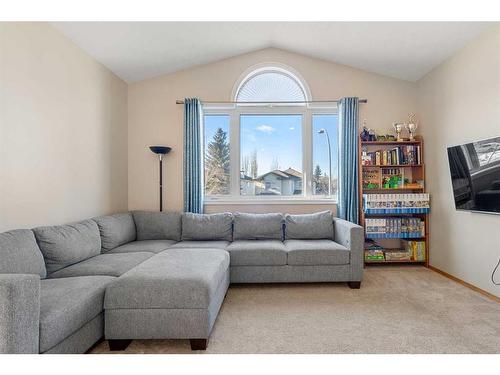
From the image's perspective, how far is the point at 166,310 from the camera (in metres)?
1.69

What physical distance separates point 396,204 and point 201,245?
2.59 metres

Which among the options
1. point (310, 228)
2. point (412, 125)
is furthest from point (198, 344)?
point (412, 125)

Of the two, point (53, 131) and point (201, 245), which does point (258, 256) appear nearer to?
point (201, 245)

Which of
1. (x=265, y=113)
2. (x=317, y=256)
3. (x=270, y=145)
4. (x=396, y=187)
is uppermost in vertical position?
(x=265, y=113)

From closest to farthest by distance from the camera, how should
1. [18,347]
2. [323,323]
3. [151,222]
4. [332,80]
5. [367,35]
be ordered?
[18,347], [323,323], [367,35], [151,222], [332,80]

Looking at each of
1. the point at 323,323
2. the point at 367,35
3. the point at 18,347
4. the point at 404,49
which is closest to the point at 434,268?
the point at 323,323

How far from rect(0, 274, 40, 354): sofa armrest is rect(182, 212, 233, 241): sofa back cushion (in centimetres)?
209

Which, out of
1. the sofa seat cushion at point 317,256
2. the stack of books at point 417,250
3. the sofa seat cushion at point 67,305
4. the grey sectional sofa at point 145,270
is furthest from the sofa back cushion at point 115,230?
the stack of books at point 417,250

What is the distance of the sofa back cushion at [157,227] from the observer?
11.1 ft

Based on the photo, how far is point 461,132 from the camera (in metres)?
2.94

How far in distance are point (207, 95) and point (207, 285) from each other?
9.60 feet

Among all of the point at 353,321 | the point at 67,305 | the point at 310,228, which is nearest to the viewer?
the point at 67,305
